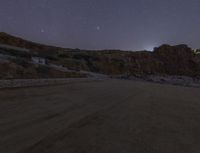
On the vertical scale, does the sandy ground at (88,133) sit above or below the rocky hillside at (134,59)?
below

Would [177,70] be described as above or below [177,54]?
below

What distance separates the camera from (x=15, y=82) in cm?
1005

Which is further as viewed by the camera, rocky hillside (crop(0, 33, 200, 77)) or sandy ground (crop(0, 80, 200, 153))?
rocky hillside (crop(0, 33, 200, 77))

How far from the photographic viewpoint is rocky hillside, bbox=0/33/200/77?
161 feet

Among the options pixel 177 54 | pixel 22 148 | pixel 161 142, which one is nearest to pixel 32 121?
pixel 22 148

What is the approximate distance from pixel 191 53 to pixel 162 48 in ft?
52.8

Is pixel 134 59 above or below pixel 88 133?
above

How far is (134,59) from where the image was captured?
68.8m

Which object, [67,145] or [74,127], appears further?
[74,127]

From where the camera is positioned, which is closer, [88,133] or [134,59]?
[88,133]

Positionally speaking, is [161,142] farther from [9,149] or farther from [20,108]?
[20,108]

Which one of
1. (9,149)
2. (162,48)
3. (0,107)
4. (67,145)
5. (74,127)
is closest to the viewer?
(9,149)

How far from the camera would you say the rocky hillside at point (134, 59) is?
161 ft

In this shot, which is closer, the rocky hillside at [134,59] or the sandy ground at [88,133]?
the sandy ground at [88,133]
